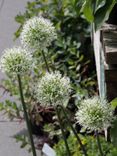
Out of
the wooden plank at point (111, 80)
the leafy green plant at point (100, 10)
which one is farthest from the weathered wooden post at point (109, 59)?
the leafy green plant at point (100, 10)

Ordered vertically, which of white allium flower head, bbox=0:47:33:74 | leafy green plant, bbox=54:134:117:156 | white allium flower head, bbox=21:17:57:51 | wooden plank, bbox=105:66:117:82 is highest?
white allium flower head, bbox=21:17:57:51

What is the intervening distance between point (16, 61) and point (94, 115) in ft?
0.78

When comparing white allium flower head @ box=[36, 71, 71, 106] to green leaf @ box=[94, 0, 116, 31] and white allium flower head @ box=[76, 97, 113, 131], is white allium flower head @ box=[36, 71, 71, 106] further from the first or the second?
green leaf @ box=[94, 0, 116, 31]

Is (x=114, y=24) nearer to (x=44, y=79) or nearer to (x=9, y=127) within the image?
(x=44, y=79)

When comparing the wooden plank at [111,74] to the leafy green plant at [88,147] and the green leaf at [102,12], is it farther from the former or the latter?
the green leaf at [102,12]

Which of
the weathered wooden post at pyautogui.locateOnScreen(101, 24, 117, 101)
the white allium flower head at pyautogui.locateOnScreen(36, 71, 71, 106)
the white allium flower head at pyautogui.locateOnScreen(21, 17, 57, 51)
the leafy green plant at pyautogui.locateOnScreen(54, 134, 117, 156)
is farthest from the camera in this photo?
the leafy green plant at pyautogui.locateOnScreen(54, 134, 117, 156)

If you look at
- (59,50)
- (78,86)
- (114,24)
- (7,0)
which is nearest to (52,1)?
Result: (59,50)

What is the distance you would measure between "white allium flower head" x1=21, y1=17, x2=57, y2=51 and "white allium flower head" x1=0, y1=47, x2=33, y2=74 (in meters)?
0.06

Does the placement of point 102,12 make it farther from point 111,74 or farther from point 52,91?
point 111,74

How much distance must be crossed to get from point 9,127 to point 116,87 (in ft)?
3.26

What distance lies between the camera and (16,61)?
1.20 metres

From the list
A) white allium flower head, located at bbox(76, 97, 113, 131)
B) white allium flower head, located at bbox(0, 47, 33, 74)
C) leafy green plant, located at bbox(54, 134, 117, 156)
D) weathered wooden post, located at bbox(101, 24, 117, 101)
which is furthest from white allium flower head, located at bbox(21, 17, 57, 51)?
leafy green plant, located at bbox(54, 134, 117, 156)

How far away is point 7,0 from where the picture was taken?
414 centimetres

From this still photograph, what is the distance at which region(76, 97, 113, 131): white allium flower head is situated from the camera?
3.95 ft
